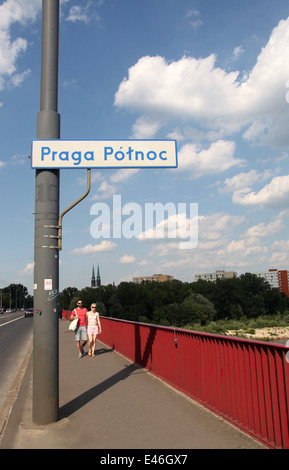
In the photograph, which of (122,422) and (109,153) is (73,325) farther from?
(109,153)

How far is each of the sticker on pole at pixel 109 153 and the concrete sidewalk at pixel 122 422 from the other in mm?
3478

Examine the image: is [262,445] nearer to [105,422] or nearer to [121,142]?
[105,422]

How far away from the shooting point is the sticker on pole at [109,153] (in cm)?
532

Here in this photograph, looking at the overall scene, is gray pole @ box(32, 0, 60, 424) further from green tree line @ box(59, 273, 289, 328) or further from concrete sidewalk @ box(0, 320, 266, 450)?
green tree line @ box(59, 273, 289, 328)

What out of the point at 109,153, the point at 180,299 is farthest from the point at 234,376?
the point at 180,299

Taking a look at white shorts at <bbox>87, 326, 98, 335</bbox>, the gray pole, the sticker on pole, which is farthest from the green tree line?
the gray pole

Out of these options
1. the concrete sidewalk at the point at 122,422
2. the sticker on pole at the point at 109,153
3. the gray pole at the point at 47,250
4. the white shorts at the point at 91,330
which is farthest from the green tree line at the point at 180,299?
the gray pole at the point at 47,250

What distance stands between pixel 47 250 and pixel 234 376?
2.90 m

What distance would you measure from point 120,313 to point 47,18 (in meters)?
92.0

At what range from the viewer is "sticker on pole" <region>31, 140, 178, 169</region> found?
5316 millimetres

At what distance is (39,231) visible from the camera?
511 centimetres

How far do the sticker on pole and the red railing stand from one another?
108 inches

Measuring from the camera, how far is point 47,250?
198 inches

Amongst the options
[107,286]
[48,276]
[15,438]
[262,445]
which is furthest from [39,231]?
[107,286]
